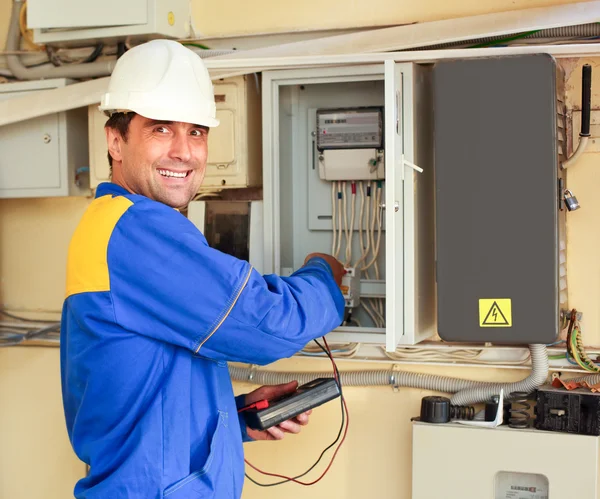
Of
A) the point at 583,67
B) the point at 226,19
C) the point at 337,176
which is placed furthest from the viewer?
the point at 226,19

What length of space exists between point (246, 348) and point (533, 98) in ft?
2.75

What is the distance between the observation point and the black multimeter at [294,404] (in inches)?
74.2

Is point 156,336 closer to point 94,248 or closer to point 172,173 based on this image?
point 94,248

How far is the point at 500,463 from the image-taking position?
208 cm

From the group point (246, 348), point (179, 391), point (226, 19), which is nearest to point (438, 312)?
point (246, 348)

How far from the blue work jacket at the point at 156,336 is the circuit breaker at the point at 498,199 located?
0.39m

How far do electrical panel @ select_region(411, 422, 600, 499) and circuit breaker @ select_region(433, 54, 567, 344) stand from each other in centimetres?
36

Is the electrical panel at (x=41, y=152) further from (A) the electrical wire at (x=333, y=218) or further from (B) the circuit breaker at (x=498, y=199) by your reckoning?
(B) the circuit breaker at (x=498, y=199)

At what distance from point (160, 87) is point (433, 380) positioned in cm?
111

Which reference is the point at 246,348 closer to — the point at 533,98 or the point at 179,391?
the point at 179,391

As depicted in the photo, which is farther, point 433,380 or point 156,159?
point 433,380

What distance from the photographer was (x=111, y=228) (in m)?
1.56

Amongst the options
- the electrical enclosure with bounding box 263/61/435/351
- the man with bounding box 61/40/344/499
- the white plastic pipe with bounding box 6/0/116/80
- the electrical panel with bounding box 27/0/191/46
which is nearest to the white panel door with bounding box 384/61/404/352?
the electrical enclosure with bounding box 263/61/435/351

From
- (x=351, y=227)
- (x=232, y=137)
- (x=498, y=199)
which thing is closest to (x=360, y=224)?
(x=351, y=227)
